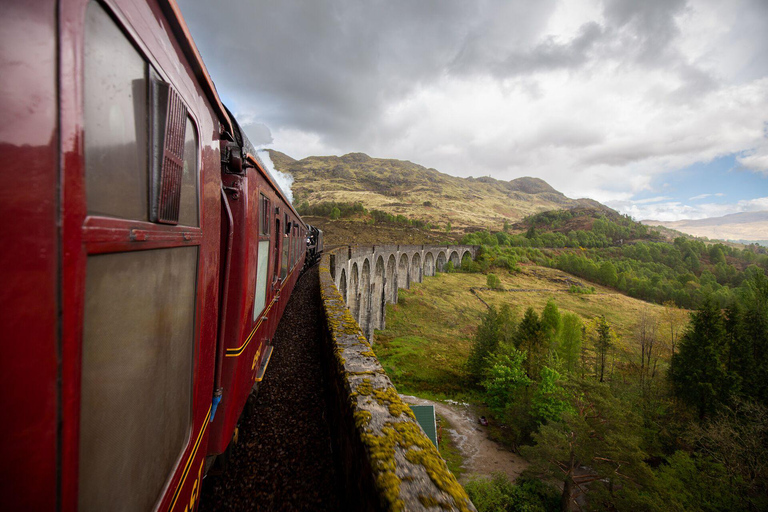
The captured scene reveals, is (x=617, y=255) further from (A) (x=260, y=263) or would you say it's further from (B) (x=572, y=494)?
(A) (x=260, y=263)

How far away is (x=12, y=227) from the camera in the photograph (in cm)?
65

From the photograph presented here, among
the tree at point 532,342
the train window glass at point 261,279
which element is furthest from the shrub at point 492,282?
the train window glass at point 261,279

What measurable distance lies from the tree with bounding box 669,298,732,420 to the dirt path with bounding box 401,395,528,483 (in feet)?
41.3

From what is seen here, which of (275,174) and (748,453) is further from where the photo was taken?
(275,174)

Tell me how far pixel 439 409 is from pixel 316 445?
18109 mm

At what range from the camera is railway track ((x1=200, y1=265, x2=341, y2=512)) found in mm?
2949

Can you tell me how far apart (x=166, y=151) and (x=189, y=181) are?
1.24ft

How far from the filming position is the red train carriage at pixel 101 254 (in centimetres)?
67

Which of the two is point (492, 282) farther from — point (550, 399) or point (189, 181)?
point (189, 181)

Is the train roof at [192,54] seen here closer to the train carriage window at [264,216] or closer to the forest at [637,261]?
the train carriage window at [264,216]

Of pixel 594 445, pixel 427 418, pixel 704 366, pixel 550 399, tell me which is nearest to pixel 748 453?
pixel 594 445

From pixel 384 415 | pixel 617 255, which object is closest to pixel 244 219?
pixel 384 415

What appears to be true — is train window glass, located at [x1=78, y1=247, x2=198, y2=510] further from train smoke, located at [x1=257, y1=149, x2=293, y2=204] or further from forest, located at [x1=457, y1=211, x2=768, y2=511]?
forest, located at [x1=457, y1=211, x2=768, y2=511]

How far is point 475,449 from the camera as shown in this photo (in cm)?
1666
